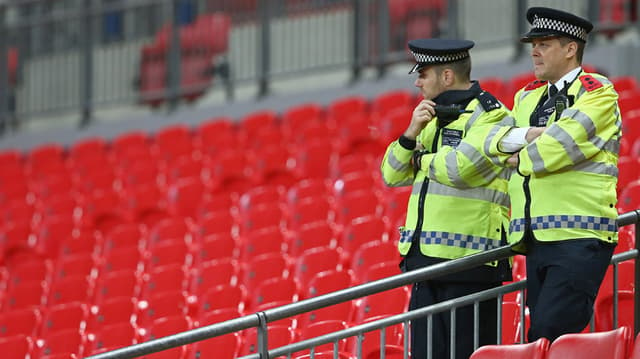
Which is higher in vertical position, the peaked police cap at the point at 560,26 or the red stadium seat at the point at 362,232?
the peaked police cap at the point at 560,26

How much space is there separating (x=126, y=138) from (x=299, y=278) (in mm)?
6536

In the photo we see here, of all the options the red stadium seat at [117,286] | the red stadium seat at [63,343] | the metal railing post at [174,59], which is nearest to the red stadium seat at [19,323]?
the red stadium seat at [117,286]

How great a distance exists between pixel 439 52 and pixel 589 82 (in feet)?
2.26

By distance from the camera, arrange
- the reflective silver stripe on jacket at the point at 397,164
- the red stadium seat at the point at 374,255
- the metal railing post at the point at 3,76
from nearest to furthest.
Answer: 1. the reflective silver stripe on jacket at the point at 397,164
2. the red stadium seat at the point at 374,255
3. the metal railing post at the point at 3,76

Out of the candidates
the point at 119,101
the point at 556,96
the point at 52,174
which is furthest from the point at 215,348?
the point at 119,101

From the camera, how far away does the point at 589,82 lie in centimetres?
475

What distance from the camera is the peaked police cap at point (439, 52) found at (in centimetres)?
516

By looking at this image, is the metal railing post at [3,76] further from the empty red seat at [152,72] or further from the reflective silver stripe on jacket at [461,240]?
the reflective silver stripe on jacket at [461,240]

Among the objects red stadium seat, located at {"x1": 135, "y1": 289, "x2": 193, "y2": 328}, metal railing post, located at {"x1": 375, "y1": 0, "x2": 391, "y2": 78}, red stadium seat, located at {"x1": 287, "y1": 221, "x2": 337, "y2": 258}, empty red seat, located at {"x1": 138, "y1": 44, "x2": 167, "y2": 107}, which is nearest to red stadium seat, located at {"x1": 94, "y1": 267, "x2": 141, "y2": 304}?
red stadium seat, located at {"x1": 135, "y1": 289, "x2": 193, "y2": 328}

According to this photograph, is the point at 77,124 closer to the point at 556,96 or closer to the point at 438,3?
the point at 438,3

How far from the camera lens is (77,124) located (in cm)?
1504

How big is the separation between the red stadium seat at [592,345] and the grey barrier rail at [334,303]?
2.04 ft

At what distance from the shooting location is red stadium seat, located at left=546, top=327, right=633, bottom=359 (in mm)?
4195

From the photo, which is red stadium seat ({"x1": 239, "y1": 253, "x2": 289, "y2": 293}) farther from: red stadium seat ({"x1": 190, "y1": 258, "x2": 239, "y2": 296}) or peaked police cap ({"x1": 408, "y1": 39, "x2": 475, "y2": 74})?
peaked police cap ({"x1": 408, "y1": 39, "x2": 475, "y2": 74})
